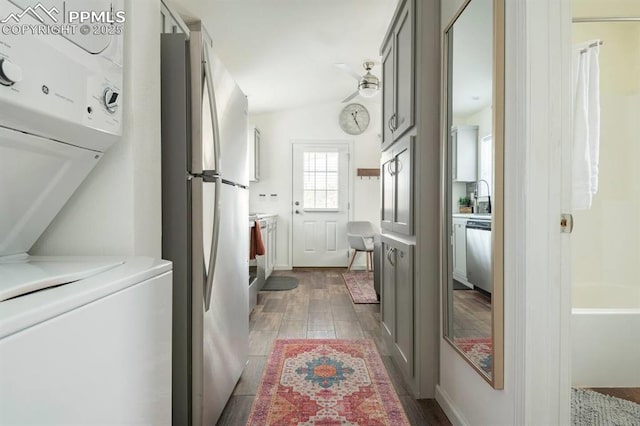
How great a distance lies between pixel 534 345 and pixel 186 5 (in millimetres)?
3030

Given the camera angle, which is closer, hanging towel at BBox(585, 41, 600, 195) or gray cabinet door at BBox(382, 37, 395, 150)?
hanging towel at BBox(585, 41, 600, 195)

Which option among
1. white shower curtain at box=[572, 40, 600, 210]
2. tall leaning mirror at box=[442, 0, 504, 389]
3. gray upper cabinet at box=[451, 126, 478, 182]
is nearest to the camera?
tall leaning mirror at box=[442, 0, 504, 389]

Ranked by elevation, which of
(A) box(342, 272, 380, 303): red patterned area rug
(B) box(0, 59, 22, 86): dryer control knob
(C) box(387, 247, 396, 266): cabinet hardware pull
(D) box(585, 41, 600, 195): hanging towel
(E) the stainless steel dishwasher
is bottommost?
(A) box(342, 272, 380, 303): red patterned area rug

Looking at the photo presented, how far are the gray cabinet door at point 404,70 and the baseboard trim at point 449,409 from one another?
4.40 feet

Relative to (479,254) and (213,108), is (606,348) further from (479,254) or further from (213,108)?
(213,108)

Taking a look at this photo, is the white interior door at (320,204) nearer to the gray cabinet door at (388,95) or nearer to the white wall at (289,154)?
the white wall at (289,154)

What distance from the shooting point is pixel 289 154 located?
564cm

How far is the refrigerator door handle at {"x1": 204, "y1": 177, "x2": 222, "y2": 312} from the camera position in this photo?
138cm

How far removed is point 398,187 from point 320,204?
3.55 metres

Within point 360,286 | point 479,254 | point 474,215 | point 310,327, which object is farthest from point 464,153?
point 360,286

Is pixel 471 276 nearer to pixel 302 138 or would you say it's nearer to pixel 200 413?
pixel 200 413

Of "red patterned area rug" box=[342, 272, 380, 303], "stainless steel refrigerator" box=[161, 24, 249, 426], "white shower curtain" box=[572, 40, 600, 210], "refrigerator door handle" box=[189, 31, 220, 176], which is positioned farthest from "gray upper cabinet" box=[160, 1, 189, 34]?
"red patterned area rug" box=[342, 272, 380, 303]

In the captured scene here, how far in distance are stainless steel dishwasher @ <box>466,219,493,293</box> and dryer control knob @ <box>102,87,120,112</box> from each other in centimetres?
128

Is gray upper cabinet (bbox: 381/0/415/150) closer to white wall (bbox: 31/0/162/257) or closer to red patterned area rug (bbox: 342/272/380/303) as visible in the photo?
white wall (bbox: 31/0/162/257)
